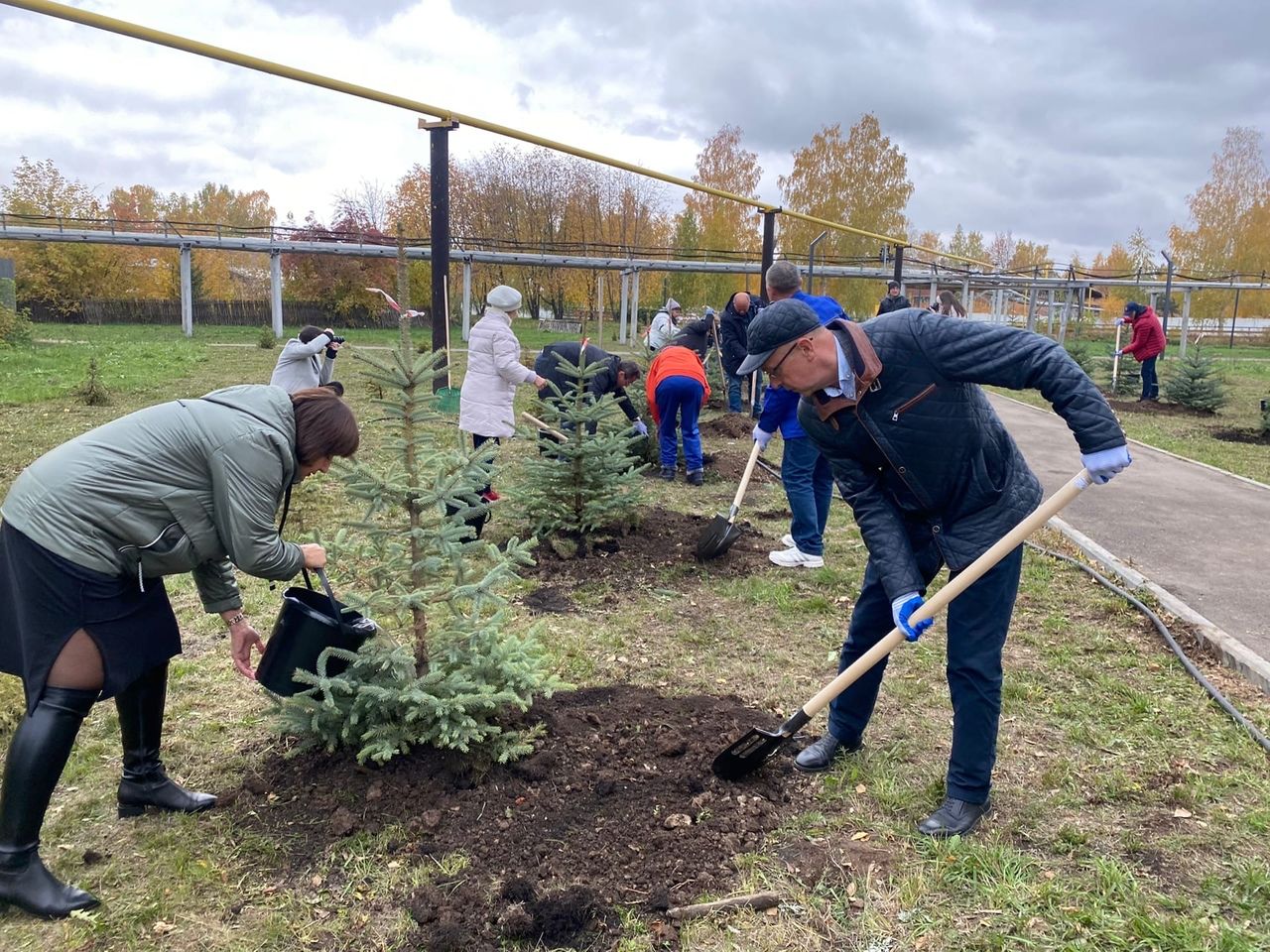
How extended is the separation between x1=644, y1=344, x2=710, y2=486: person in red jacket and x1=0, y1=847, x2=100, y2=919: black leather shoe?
6.29m

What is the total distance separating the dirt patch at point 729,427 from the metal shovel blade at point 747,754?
27.1ft

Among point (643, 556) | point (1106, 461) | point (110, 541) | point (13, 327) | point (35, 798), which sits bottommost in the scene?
point (643, 556)

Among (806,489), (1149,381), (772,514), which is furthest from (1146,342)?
(806,489)

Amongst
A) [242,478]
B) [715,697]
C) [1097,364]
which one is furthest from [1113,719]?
[1097,364]

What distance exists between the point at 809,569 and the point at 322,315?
43039mm

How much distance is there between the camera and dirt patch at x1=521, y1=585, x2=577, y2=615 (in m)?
5.09

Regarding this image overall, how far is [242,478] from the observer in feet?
8.15

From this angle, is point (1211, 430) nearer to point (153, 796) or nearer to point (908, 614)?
point (908, 614)

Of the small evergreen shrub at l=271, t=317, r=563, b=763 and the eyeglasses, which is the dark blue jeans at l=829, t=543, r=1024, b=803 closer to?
the eyeglasses

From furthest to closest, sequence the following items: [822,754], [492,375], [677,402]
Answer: [677,402]
[492,375]
[822,754]

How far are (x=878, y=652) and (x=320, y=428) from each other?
1.97 meters

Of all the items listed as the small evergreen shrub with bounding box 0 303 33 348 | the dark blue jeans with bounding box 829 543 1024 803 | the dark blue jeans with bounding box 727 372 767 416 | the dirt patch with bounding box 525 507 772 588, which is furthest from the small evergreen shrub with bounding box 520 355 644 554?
the small evergreen shrub with bounding box 0 303 33 348

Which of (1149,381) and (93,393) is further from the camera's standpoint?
(1149,381)

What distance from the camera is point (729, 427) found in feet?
37.8
